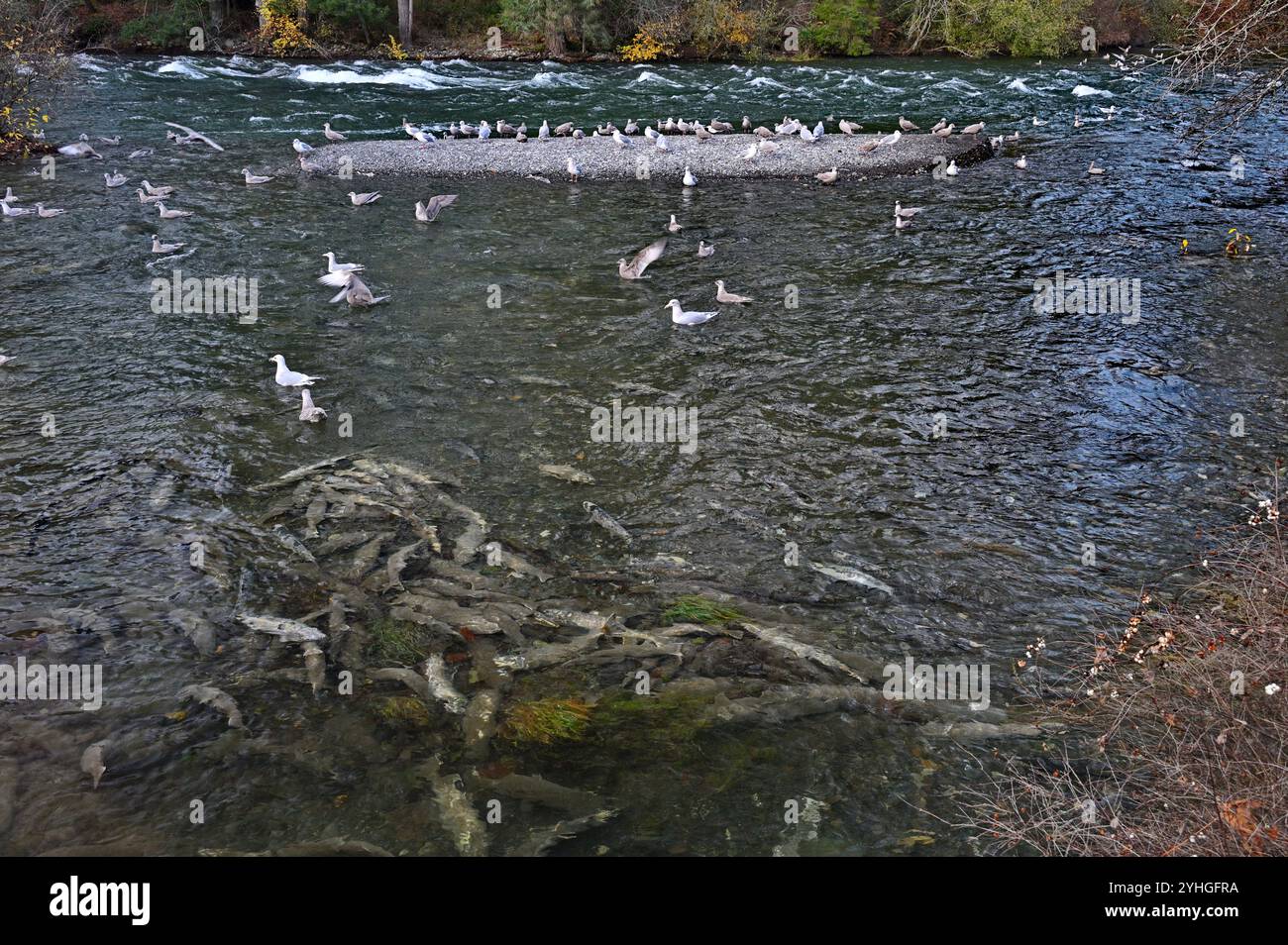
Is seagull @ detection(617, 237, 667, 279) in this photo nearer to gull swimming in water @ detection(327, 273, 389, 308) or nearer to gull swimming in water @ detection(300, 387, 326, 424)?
gull swimming in water @ detection(327, 273, 389, 308)

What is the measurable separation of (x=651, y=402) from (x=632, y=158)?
12.0 m

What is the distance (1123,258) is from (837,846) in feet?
45.7

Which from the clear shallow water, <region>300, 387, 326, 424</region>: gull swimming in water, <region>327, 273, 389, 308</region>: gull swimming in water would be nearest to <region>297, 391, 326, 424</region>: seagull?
<region>300, 387, 326, 424</region>: gull swimming in water

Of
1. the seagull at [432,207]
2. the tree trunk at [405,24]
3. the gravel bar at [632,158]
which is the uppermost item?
the tree trunk at [405,24]

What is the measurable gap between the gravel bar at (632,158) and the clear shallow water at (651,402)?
3.29ft

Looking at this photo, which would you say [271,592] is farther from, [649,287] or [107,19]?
[107,19]

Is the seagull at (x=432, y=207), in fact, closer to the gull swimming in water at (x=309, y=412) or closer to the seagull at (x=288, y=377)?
the seagull at (x=288, y=377)

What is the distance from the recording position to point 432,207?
59.1 feet

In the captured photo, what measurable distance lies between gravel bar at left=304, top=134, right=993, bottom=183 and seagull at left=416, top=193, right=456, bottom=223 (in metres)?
2.57

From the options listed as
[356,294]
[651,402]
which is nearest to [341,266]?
[356,294]

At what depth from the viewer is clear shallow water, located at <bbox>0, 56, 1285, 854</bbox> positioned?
6176mm

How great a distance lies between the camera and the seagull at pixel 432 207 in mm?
17781

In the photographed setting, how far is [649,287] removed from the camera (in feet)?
49.1

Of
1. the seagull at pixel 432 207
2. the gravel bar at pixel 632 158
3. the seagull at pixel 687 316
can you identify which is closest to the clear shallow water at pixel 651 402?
the seagull at pixel 687 316
